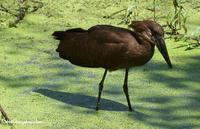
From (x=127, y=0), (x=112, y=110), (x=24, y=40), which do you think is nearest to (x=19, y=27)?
(x=24, y=40)

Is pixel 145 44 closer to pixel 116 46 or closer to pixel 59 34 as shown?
pixel 116 46

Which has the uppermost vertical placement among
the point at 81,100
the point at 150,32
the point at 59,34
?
the point at 150,32

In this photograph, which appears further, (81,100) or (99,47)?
(81,100)

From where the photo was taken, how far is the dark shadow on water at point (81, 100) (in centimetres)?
381

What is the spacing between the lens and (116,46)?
3.53m

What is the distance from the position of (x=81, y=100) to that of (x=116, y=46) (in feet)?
1.84

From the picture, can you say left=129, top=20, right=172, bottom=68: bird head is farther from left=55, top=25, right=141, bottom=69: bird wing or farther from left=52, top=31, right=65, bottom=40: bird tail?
left=52, top=31, right=65, bottom=40: bird tail

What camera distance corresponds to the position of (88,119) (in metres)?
3.60

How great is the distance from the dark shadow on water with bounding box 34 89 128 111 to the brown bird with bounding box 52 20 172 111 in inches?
3.8

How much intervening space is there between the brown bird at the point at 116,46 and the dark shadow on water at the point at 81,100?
0.10m

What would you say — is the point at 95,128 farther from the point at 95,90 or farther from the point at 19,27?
the point at 19,27

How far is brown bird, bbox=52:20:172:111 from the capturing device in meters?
3.51

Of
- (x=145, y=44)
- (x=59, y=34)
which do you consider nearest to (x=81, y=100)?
(x=59, y=34)

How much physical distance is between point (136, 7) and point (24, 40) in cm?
125
